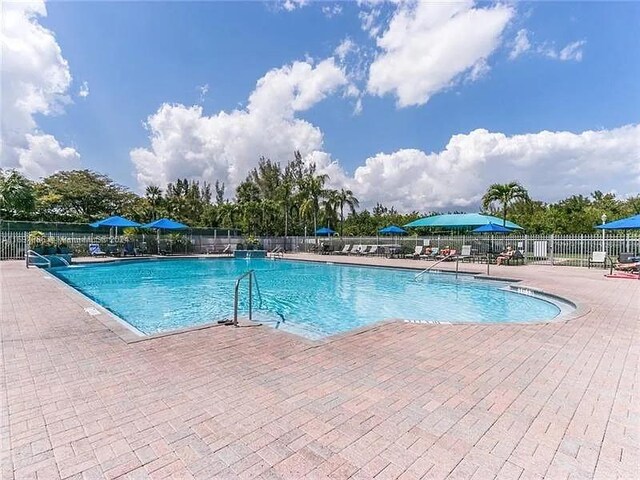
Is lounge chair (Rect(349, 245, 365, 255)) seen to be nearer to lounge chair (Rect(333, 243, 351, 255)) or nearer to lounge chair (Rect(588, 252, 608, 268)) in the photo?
lounge chair (Rect(333, 243, 351, 255))

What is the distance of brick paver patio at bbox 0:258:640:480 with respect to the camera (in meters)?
2.10

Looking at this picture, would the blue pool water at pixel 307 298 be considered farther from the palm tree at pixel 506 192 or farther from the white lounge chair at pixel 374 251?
the palm tree at pixel 506 192

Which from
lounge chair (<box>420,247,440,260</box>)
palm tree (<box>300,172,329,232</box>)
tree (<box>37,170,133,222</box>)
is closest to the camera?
lounge chair (<box>420,247,440,260</box>)

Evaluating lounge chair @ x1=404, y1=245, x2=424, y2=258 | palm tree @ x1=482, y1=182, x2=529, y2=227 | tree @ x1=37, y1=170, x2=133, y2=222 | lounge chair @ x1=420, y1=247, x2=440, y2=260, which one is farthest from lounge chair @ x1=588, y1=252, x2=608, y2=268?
tree @ x1=37, y1=170, x2=133, y2=222

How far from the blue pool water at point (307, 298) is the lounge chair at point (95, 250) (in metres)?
3.74

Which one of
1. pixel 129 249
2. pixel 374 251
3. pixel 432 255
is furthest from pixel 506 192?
pixel 129 249

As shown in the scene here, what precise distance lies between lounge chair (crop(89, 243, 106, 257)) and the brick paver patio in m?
16.9

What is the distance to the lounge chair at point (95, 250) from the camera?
63.9 feet

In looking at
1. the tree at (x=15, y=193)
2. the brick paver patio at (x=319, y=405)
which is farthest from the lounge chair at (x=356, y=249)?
the tree at (x=15, y=193)

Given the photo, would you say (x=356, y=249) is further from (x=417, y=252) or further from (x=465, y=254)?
Answer: (x=465, y=254)

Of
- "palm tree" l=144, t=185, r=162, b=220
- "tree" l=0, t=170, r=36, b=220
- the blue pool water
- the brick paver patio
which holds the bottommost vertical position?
the blue pool water

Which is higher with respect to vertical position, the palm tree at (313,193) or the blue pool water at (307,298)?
the palm tree at (313,193)

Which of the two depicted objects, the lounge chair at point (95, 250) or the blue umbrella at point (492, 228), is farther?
the lounge chair at point (95, 250)

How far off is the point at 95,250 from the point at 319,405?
68.9 feet
